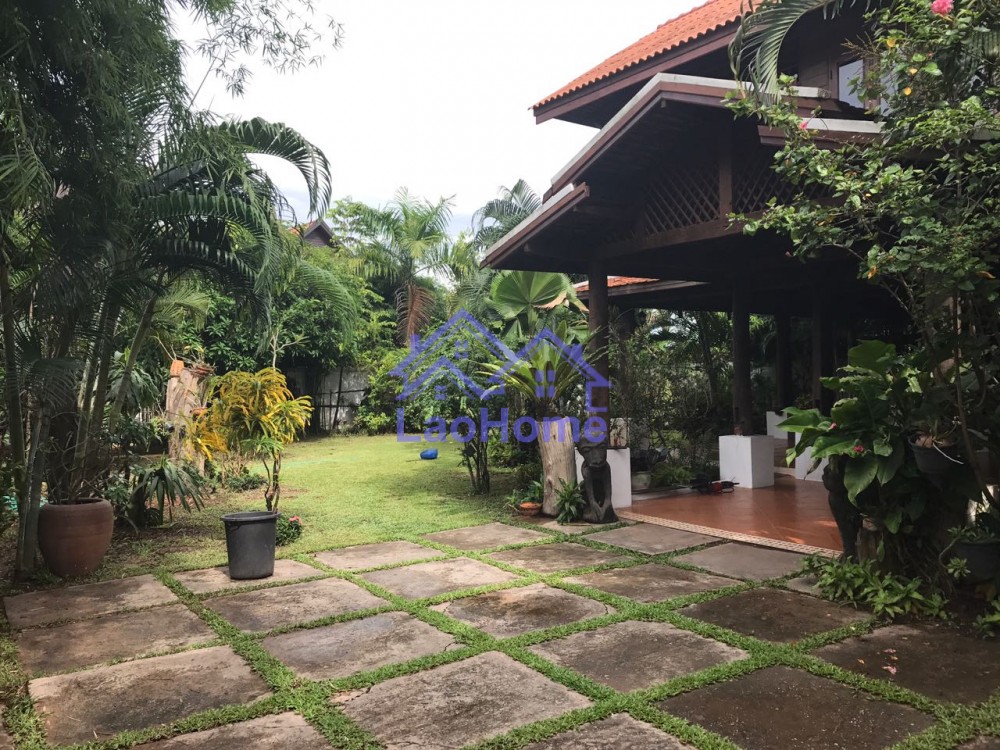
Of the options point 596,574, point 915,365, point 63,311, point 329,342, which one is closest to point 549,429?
point 596,574

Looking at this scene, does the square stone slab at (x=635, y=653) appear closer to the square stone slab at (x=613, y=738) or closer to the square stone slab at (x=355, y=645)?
the square stone slab at (x=613, y=738)

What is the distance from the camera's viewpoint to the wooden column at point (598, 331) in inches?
315

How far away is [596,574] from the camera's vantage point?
5.65m

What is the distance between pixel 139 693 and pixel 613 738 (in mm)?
2370

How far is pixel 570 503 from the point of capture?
25.4 ft

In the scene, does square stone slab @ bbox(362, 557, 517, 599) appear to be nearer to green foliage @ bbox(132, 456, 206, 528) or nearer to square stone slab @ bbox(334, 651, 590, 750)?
square stone slab @ bbox(334, 651, 590, 750)

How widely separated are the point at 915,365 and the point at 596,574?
2719 millimetres

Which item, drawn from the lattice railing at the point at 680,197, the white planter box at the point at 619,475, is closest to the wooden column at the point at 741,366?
the white planter box at the point at 619,475

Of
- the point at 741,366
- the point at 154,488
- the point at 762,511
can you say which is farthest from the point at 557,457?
the point at 154,488

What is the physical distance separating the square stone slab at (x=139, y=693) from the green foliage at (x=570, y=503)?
→ 4.23 meters

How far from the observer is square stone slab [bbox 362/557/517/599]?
5.33m

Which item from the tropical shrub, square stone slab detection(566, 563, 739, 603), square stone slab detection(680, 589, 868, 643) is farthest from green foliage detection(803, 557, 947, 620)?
the tropical shrub

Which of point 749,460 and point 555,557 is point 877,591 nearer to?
point 555,557

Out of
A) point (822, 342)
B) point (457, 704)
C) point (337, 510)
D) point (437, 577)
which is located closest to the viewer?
point (457, 704)
